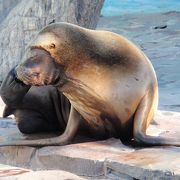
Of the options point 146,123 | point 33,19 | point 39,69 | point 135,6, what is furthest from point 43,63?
point 135,6

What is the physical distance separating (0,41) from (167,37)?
490 cm

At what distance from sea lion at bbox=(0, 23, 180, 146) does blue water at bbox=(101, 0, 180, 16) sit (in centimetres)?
1182

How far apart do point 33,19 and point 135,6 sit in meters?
8.66

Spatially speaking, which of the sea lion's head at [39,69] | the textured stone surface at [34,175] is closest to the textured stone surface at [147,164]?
the textured stone surface at [34,175]

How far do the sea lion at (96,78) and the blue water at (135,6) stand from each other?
11.8 meters

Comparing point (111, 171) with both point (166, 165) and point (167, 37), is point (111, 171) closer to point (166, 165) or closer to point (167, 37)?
point (166, 165)

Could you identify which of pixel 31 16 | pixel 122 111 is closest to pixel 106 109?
pixel 122 111

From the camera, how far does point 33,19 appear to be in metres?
7.72

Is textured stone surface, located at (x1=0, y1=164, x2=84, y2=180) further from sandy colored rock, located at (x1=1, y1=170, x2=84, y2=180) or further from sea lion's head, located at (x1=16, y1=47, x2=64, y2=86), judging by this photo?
sea lion's head, located at (x1=16, y1=47, x2=64, y2=86)

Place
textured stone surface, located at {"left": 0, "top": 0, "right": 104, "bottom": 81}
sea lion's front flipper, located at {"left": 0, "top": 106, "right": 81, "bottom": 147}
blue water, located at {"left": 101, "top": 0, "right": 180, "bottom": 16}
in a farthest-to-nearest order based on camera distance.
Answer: blue water, located at {"left": 101, "top": 0, "right": 180, "bottom": 16}
textured stone surface, located at {"left": 0, "top": 0, "right": 104, "bottom": 81}
sea lion's front flipper, located at {"left": 0, "top": 106, "right": 81, "bottom": 147}

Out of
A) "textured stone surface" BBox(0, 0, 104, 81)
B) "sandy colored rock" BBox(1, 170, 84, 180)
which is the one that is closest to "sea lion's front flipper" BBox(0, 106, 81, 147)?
"sandy colored rock" BBox(1, 170, 84, 180)

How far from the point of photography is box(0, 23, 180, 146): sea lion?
3.68 meters

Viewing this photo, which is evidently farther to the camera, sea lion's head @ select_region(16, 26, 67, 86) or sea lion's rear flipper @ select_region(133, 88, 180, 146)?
sea lion's rear flipper @ select_region(133, 88, 180, 146)

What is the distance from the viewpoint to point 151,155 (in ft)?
11.9
